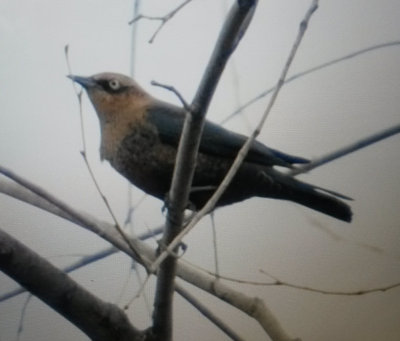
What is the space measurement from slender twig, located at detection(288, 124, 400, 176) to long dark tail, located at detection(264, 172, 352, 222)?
0.15ft

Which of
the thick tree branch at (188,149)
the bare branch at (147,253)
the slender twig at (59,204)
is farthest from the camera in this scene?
the bare branch at (147,253)

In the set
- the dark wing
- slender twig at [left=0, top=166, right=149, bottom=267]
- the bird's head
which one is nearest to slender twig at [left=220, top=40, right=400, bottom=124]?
the dark wing

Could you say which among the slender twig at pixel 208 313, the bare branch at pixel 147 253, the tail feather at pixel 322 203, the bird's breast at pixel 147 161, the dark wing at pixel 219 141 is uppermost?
the dark wing at pixel 219 141

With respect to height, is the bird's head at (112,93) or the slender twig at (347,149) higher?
the bird's head at (112,93)

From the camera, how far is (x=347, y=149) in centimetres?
114

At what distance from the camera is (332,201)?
108 centimetres

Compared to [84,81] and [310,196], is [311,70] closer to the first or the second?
[310,196]

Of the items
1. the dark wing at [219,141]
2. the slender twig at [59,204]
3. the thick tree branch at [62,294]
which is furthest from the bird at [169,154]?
the thick tree branch at [62,294]

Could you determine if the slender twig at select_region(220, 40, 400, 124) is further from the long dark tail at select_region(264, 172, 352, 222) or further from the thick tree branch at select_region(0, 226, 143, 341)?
the thick tree branch at select_region(0, 226, 143, 341)

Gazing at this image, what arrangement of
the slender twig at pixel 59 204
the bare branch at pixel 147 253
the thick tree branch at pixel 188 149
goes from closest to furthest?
the thick tree branch at pixel 188 149
the slender twig at pixel 59 204
the bare branch at pixel 147 253

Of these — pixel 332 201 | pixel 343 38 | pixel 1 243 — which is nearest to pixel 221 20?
pixel 343 38

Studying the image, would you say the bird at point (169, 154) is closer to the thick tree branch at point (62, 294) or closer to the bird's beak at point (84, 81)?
the bird's beak at point (84, 81)

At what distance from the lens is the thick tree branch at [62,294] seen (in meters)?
0.83

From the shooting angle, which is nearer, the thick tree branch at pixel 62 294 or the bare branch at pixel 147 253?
the thick tree branch at pixel 62 294
